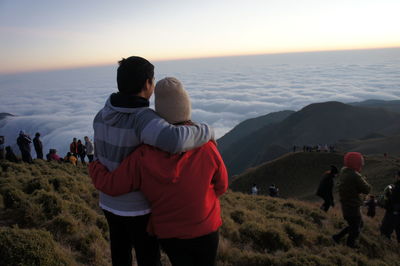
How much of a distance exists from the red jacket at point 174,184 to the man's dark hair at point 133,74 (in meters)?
0.41

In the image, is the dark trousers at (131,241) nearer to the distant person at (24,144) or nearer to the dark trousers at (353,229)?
the dark trousers at (353,229)

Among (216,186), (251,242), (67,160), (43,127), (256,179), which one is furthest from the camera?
(43,127)

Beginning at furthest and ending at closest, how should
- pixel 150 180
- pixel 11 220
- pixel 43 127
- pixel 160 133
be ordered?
pixel 43 127
pixel 11 220
pixel 150 180
pixel 160 133

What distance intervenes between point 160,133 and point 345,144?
6557 cm

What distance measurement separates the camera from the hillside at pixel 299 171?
89.9 ft

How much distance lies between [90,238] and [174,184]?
10.1 ft

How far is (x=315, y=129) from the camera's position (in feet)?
299

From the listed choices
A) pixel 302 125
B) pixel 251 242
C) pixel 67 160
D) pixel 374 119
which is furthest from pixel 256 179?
pixel 374 119

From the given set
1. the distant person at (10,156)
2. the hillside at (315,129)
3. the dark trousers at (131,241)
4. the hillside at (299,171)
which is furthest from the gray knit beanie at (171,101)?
the hillside at (315,129)

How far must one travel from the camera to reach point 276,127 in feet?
323

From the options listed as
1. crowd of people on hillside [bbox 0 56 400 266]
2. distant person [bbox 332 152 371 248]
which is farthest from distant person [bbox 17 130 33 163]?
distant person [bbox 332 152 371 248]

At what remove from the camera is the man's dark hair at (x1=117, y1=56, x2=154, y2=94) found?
1828mm

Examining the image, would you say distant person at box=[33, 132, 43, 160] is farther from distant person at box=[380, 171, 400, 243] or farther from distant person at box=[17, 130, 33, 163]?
distant person at box=[380, 171, 400, 243]

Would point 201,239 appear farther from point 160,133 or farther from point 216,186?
point 160,133
